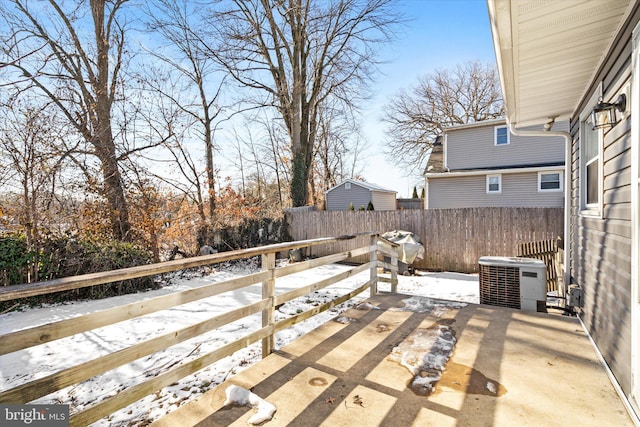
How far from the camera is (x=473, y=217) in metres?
7.75

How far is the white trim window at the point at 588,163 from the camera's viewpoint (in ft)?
10.3

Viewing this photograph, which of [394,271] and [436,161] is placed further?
[436,161]

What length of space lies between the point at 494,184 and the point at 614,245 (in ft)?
37.9

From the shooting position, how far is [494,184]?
41.3 feet

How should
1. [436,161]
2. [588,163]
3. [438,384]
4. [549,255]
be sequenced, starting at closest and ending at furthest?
[438,384]
[588,163]
[549,255]
[436,161]

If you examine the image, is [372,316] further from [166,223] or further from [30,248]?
[166,223]

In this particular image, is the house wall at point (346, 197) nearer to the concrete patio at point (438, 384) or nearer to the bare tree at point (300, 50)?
the bare tree at point (300, 50)

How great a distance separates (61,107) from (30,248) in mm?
3131

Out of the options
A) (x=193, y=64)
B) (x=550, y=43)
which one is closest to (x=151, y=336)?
(x=550, y=43)

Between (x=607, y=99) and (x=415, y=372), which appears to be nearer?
(x=415, y=372)

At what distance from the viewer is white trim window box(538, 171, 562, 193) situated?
11395 mm

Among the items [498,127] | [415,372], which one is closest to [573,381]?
[415,372]

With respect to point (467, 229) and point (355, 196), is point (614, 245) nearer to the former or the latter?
point (467, 229)

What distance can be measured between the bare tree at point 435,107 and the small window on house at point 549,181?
358 inches
